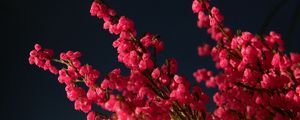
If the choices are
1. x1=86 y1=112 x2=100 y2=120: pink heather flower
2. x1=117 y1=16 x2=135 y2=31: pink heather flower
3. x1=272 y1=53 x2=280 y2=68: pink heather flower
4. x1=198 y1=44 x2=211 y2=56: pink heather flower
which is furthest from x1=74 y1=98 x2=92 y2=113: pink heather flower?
x1=198 y1=44 x2=211 y2=56: pink heather flower

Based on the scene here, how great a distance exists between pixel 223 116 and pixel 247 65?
0.13 m

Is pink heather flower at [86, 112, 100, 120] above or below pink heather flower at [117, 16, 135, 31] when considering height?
below

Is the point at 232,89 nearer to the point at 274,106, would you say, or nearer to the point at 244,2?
the point at 274,106

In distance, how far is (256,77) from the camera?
100 cm

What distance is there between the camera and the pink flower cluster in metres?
0.93

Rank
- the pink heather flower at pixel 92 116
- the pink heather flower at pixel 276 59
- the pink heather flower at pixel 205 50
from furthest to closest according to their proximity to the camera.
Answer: the pink heather flower at pixel 205 50 < the pink heather flower at pixel 92 116 < the pink heather flower at pixel 276 59

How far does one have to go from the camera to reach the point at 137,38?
3.20 ft

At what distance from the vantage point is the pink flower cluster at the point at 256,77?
0.93m

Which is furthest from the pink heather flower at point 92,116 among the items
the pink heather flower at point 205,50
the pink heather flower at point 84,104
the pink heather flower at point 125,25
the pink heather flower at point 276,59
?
the pink heather flower at point 205,50

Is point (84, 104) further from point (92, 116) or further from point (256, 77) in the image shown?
point (256, 77)

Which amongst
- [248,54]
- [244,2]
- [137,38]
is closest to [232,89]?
[248,54]

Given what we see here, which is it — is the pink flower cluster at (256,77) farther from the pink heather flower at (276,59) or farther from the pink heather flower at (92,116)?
the pink heather flower at (92,116)

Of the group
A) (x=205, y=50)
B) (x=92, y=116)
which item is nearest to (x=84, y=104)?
(x=92, y=116)

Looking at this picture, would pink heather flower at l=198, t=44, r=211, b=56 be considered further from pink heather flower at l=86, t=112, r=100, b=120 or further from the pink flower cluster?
pink heather flower at l=86, t=112, r=100, b=120
